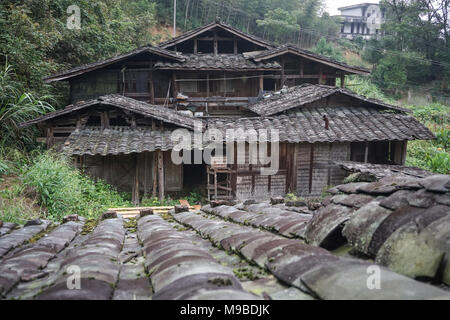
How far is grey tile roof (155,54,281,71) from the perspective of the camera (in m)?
16.8

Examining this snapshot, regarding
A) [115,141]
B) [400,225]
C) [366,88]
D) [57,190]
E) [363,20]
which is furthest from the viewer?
[363,20]

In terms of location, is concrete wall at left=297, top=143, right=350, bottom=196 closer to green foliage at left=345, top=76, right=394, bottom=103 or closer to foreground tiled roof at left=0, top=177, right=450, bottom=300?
foreground tiled roof at left=0, top=177, right=450, bottom=300

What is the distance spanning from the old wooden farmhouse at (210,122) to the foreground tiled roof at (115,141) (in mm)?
38

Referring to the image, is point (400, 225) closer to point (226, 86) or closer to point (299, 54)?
point (226, 86)

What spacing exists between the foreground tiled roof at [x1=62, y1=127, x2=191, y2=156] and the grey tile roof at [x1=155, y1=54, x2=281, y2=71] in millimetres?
4979

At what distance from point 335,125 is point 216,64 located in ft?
24.0

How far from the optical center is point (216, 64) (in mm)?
17219

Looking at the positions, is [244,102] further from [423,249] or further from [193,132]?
[423,249]

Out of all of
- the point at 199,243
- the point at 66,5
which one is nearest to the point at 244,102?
the point at 66,5

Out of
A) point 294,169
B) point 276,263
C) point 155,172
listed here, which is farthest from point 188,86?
point 276,263

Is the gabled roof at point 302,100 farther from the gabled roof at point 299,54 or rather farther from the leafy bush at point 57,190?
the leafy bush at point 57,190

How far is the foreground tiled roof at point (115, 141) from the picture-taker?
38.3 feet

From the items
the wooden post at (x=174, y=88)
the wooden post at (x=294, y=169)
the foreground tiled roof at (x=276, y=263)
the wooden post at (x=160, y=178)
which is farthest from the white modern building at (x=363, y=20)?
the foreground tiled roof at (x=276, y=263)

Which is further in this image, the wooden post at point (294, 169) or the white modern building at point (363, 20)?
the white modern building at point (363, 20)
